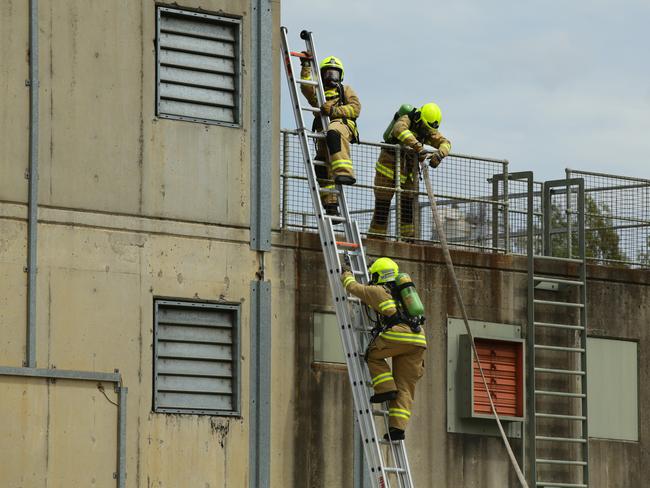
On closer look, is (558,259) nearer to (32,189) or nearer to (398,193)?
(398,193)

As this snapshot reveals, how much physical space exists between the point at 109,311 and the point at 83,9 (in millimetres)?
3155

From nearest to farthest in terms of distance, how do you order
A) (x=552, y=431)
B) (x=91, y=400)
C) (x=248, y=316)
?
1. (x=91, y=400)
2. (x=248, y=316)
3. (x=552, y=431)

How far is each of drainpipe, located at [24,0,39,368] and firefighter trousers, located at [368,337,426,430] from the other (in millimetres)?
3430

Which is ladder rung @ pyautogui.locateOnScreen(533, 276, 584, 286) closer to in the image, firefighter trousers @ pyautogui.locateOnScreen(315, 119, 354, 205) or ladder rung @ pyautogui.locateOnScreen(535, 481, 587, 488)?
ladder rung @ pyautogui.locateOnScreen(535, 481, 587, 488)

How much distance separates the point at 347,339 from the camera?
646 inches

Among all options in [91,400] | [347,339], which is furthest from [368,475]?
[91,400]

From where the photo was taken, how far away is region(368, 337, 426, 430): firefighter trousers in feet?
53.1

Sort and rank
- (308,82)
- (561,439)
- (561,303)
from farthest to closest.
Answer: (561,303) < (561,439) < (308,82)

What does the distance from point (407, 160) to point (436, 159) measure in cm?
36

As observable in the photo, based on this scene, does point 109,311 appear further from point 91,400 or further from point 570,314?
point 570,314

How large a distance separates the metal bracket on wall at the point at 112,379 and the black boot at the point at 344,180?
10.6 feet

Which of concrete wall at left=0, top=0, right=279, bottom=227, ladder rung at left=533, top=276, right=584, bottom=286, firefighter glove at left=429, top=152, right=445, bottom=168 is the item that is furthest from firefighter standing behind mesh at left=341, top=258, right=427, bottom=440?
ladder rung at left=533, top=276, right=584, bottom=286

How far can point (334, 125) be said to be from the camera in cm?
1752

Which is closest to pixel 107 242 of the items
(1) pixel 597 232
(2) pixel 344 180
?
(2) pixel 344 180
